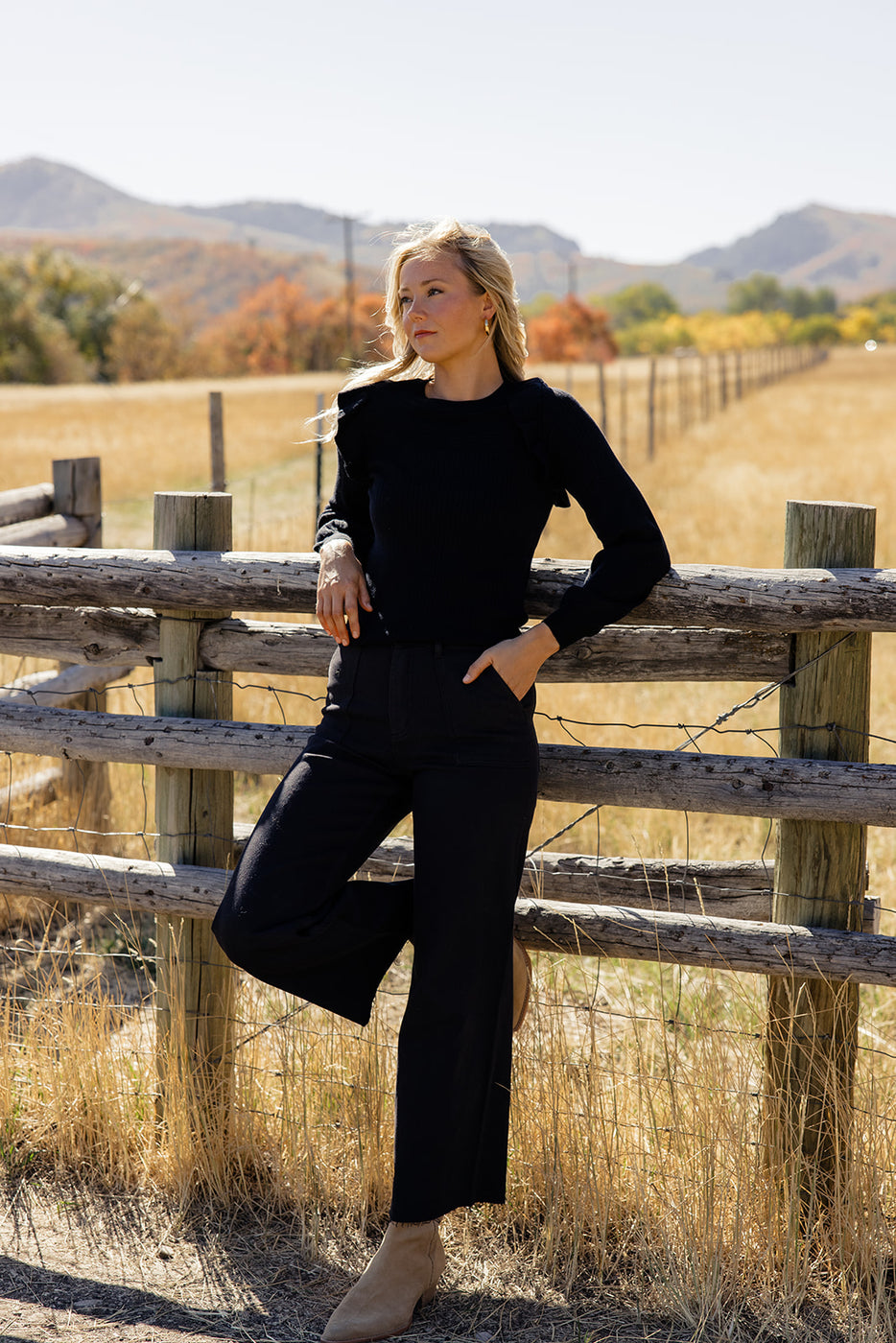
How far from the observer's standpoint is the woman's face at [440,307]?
250cm

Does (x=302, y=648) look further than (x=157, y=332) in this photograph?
No

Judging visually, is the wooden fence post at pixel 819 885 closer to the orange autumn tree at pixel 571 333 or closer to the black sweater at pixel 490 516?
the black sweater at pixel 490 516

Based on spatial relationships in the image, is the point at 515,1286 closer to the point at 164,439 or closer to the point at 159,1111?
the point at 159,1111

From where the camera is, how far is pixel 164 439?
88.6ft

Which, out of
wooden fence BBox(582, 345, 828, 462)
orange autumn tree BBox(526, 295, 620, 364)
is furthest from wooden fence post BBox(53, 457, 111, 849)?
orange autumn tree BBox(526, 295, 620, 364)

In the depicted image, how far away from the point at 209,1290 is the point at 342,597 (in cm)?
158

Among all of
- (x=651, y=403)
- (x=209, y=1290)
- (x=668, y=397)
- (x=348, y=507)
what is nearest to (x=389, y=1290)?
(x=209, y=1290)

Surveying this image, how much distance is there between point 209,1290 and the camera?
2.70 meters

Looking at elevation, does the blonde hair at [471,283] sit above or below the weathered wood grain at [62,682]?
above

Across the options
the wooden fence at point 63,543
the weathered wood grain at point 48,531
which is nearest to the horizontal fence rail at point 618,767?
the wooden fence at point 63,543

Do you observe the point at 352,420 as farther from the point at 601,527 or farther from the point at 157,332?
the point at 157,332

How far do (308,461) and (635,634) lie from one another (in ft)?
76.3

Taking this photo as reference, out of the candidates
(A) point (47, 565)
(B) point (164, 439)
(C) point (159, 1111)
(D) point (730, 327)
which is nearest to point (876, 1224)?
(C) point (159, 1111)

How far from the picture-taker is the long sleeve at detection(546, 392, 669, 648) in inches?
95.2
